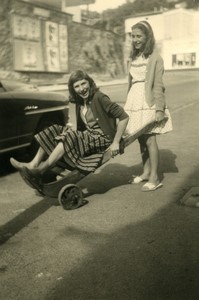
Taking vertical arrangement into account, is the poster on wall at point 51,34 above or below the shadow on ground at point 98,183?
above

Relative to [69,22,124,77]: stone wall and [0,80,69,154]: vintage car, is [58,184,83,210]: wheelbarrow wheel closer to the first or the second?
[0,80,69,154]: vintage car

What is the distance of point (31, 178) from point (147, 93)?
64.1 inches

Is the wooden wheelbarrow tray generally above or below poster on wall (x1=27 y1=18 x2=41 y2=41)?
below

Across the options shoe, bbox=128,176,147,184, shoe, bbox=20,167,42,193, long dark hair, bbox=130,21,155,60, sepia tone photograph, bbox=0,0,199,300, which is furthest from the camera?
shoe, bbox=128,176,147,184

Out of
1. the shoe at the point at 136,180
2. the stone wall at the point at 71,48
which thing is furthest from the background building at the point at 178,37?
the shoe at the point at 136,180

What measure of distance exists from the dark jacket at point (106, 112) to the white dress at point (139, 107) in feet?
1.50

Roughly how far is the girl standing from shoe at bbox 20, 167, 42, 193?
1.24 m

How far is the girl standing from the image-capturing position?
4.98 metres

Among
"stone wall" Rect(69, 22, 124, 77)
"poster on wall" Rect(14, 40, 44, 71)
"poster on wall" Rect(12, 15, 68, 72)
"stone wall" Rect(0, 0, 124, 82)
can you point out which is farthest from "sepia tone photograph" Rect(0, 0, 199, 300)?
"stone wall" Rect(69, 22, 124, 77)

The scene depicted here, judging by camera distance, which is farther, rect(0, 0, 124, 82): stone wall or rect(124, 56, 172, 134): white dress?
rect(0, 0, 124, 82): stone wall

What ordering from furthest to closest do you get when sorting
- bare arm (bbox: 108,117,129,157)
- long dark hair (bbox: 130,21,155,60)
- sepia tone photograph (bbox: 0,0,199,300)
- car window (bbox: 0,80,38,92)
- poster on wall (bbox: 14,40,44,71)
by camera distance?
poster on wall (bbox: 14,40,44,71) → car window (bbox: 0,80,38,92) → long dark hair (bbox: 130,21,155,60) → bare arm (bbox: 108,117,129,157) → sepia tone photograph (bbox: 0,0,199,300)

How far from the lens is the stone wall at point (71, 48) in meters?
22.7

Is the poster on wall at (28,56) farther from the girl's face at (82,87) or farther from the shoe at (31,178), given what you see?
the shoe at (31,178)

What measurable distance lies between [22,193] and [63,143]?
3.92 ft
